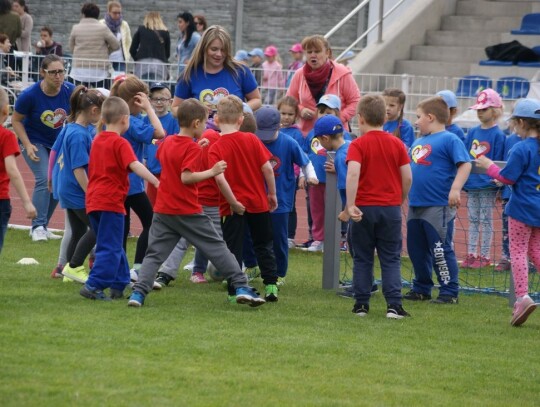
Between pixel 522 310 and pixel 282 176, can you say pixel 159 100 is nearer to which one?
pixel 282 176


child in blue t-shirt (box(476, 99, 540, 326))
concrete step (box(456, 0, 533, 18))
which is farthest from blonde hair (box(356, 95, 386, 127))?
concrete step (box(456, 0, 533, 18))

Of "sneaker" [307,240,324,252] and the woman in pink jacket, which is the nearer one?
the woman in pink jacket

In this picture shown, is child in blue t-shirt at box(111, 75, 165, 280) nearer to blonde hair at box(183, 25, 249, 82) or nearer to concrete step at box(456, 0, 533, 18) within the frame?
blonde hair at box(183, 25, 249, 82)

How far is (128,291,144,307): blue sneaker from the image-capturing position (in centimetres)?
902

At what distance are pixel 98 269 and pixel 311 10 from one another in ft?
71.8

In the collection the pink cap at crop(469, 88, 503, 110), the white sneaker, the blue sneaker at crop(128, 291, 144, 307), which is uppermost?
the pink cap at crop(469, 88, 503, 110)

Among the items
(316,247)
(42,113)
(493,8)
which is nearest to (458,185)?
(316,247)

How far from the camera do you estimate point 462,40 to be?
23.5m

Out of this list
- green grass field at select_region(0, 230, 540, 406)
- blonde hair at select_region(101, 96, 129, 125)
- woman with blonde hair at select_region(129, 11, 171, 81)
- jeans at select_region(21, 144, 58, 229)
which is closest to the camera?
green grass field at select_region(0, 230, 540, 406)

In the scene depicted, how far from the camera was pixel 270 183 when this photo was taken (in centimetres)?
967

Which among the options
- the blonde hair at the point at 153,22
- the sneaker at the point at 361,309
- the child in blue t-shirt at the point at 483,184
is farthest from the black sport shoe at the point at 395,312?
the blonde hair at the point at 153,22

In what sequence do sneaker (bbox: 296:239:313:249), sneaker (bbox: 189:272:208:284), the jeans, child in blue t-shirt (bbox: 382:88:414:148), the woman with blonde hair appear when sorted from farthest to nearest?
the woman with blonde hair < sneaker (bbox: 296:239:313:249) < the jeans < child in blue t-shirt (bbox: 382:88:414:148) < sneaker (bbox: 189:272:208:284)

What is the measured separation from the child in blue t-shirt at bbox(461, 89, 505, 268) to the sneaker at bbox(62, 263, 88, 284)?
13.4ft

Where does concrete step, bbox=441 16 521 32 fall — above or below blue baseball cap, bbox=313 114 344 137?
above
